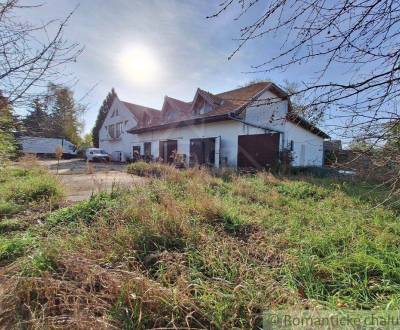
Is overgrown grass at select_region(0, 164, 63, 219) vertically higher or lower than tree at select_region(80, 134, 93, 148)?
lower

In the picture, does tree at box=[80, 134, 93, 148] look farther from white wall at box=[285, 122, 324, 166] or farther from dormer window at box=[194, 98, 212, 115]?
white wall at box=[285, 122, 324, 166]

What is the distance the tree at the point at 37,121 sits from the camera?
2805 mm

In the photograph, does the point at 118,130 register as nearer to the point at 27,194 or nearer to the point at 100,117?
the point at 100,117

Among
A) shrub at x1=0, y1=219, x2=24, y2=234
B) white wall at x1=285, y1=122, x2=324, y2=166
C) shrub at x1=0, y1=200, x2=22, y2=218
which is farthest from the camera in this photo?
white wall at x1=285, y1=122, x2=324, y2=166

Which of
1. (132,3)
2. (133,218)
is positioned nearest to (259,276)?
(133,218)

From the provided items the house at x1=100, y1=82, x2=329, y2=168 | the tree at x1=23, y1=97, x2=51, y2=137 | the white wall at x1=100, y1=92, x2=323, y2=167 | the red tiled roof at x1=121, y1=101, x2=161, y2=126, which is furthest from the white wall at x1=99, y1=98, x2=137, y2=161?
the tree at x1=23, y1=97, x2=51, y2=137

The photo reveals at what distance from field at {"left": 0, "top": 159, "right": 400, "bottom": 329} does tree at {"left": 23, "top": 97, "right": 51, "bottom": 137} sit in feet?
4.45

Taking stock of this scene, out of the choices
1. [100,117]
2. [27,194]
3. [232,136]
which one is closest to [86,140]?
[100,117]

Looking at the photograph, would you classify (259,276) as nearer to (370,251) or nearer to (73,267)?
(370,251)

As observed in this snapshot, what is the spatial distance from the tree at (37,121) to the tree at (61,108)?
51mm

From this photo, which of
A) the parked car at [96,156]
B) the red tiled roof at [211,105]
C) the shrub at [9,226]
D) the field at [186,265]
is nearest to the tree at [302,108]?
the field at [186,265]

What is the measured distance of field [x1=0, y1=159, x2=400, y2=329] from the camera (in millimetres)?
1780

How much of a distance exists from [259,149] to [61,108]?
11382 mm

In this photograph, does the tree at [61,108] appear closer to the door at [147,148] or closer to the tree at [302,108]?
the tree at [302,108]
